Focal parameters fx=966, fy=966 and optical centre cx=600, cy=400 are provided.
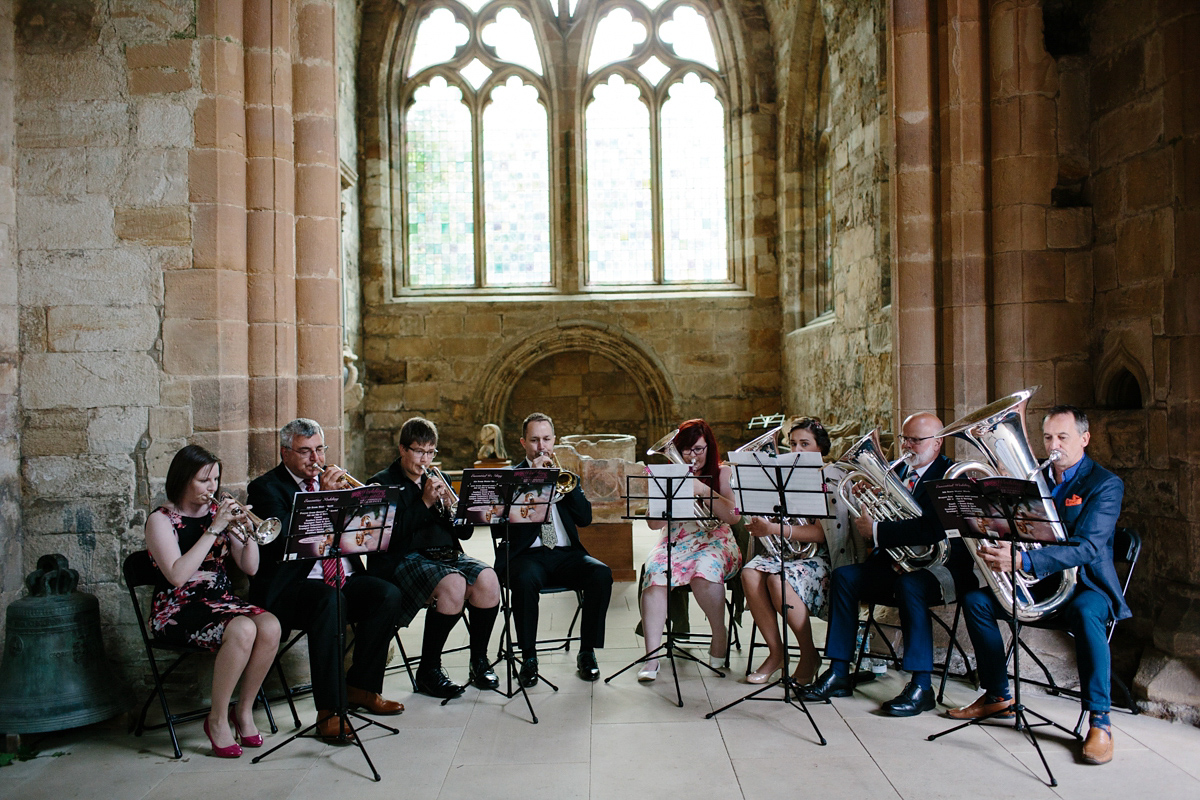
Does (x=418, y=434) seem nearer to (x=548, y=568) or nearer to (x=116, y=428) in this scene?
(x=548, y=568)

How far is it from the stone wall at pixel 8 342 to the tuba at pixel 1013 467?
3.87 metres

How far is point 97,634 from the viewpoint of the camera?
154 inches

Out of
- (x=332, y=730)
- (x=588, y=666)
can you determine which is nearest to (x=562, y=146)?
(x=588, y=666)

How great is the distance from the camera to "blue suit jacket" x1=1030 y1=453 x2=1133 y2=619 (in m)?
3.57

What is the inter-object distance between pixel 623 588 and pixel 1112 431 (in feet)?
10.3

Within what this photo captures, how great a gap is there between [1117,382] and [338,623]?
368cm

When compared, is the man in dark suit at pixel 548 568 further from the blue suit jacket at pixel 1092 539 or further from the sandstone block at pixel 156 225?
the blue suit jacket at pixel 1092 539

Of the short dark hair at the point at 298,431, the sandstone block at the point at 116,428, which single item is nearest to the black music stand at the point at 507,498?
the short dark hair at the point at 298,431

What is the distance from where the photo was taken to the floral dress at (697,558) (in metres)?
4.47

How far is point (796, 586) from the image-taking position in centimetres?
423

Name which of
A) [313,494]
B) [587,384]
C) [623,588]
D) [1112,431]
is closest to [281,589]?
[313,494]

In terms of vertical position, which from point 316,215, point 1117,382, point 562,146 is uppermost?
point 562,146

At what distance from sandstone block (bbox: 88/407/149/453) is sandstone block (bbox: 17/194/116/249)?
0.74m

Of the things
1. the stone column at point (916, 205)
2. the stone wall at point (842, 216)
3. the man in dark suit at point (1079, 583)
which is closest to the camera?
the man in dark suit at point (1079, 583)
